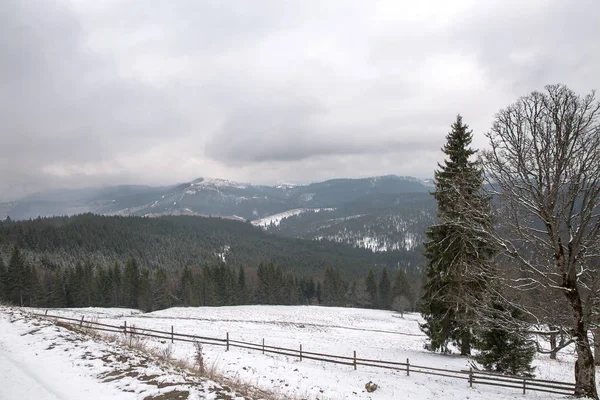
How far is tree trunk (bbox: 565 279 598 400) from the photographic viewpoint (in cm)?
938

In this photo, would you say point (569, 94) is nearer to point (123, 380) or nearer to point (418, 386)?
point (418, 386)

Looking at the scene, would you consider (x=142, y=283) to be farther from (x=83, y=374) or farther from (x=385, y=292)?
(x=83, y=374)

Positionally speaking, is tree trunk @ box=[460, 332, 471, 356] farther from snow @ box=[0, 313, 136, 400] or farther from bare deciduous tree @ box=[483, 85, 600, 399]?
snow @ box=[0, 313, 136, 400]

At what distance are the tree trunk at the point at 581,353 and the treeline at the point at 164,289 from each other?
6453 centimetres

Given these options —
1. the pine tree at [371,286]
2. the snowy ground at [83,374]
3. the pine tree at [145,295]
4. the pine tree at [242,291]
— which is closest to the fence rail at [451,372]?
the snowy ground at [83,374]

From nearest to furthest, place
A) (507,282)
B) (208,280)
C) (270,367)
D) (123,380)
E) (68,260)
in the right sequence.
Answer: (123,380)
(507,282)
(270,367)
(208,280)
(68,260)

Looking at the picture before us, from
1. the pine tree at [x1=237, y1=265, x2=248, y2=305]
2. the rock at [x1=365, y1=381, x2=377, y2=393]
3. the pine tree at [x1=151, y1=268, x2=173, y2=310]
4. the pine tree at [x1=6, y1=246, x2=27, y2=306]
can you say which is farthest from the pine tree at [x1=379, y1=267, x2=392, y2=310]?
the pine tree at [x1=6, y1=246, x2=27, y2=306]

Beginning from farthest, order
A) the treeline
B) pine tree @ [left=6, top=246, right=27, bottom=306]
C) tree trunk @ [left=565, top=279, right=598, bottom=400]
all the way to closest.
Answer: the treeline
pine tree @ [left=6, top=246, right=27, bottom=306]
tree trunk @ [left=565, top=279, right=598, bottom=400]

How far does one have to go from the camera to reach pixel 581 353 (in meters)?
9.82

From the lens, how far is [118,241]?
164750 millimetres

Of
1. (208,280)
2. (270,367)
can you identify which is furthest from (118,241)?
(270,367)

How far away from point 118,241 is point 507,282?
7354 inches

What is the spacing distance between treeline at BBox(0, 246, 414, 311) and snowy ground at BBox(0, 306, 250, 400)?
209 ft

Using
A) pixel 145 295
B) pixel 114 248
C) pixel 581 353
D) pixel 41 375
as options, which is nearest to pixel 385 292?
pixel 145 295
